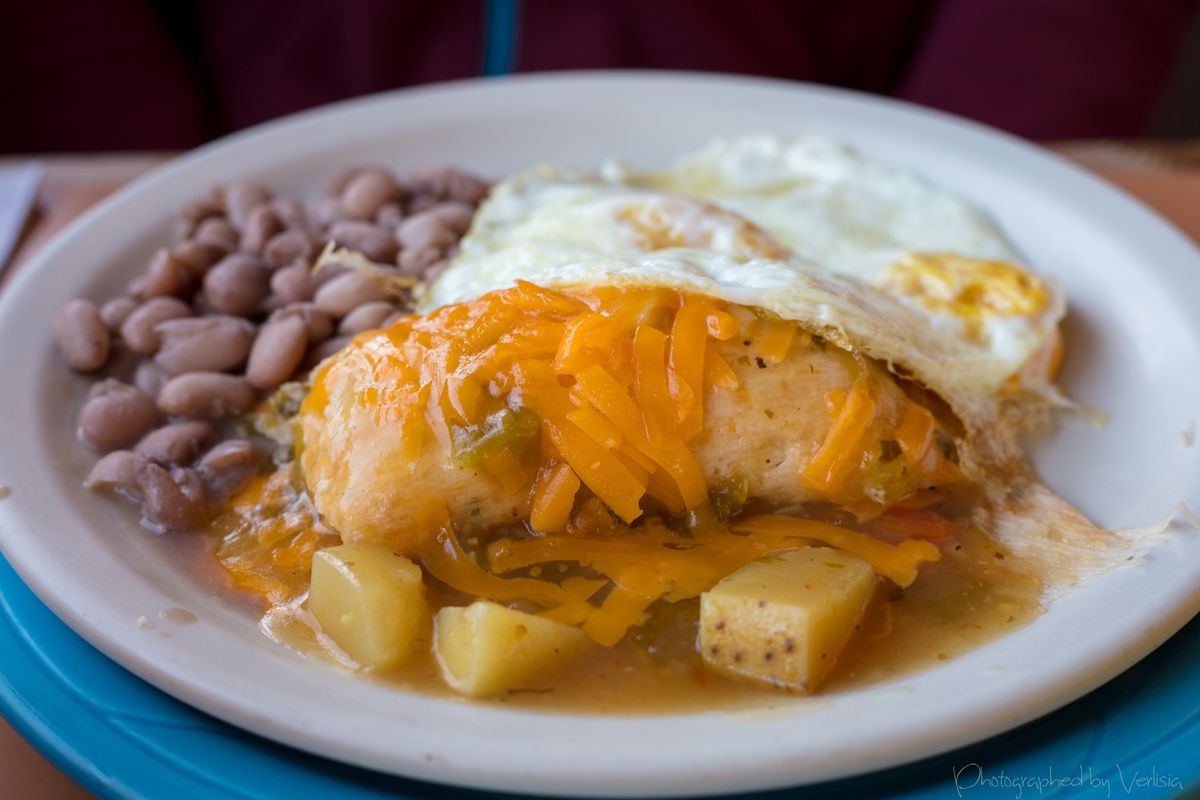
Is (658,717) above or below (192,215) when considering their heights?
above

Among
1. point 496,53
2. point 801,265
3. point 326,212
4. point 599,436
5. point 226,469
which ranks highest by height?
point 801,265

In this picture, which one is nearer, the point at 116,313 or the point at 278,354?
the point at 278,354

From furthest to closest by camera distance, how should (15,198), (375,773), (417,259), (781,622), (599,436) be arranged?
(15,198) < (417,259) < (599,436) < (781,622) < (375,773)

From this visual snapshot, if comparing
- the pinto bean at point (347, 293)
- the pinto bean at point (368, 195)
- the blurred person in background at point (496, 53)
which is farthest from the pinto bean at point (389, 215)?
the blurred person in background at point (496, 53)

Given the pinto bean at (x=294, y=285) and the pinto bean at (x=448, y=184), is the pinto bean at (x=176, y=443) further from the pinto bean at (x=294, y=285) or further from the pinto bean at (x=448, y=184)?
the pinto bean at (x=448, y=184)

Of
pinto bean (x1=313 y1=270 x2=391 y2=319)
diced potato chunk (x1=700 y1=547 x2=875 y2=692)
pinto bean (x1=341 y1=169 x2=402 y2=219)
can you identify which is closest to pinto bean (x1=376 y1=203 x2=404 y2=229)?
pinto bean (x1=341 y1=169 x2=402 y2=219)

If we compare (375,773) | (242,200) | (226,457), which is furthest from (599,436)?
(242,200)

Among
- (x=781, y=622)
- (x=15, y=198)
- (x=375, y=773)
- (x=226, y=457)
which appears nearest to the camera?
(x=375, y=773)

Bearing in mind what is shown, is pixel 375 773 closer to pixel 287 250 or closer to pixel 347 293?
pixel 347 293
